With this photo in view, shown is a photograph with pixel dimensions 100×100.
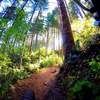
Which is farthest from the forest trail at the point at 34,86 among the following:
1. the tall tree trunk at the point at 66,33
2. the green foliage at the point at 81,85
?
the green foliage at the point at 81,85

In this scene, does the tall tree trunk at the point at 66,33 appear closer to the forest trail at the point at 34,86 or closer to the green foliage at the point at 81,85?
the forest trail at the point at 34,86

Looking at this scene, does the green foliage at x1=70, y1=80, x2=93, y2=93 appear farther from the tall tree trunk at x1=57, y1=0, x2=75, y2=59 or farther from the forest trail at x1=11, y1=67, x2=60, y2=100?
the tall tree trunk at x1=57, y1=0, x2=75, y2=59

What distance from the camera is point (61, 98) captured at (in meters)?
9.88

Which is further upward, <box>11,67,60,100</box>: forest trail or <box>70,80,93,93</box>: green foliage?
<box>70,80,93,93</box>: green foliage

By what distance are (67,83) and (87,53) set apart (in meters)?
1.89

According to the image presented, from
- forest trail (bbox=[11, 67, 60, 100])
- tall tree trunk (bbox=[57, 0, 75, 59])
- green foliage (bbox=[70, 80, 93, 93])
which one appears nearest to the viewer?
green foliage (bbox=[70, 80, 93, 93])

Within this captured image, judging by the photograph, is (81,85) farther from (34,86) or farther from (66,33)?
(66,33)

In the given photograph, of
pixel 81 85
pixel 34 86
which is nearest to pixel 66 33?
pixel 34 86

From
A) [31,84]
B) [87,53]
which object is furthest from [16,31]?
[31,84]

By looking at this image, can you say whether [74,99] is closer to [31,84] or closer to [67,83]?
[67,83]

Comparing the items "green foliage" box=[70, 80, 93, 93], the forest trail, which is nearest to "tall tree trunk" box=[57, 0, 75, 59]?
the forest trail

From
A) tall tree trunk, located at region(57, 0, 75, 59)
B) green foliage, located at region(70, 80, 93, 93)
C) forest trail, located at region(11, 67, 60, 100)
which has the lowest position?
forest trail, located at region(11, 67, 60, 100)

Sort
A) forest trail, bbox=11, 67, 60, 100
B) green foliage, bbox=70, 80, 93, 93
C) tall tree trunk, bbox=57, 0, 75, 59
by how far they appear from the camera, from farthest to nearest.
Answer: tall tree trunk, bbox=57, 0, 75, 59, forest trail, bbox=11, 67, 60, 100, green foliage, bbox=70, 80, 93, 93

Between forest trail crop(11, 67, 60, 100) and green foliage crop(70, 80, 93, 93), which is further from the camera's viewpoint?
forest trail crop(11, 67, 60, 100)
